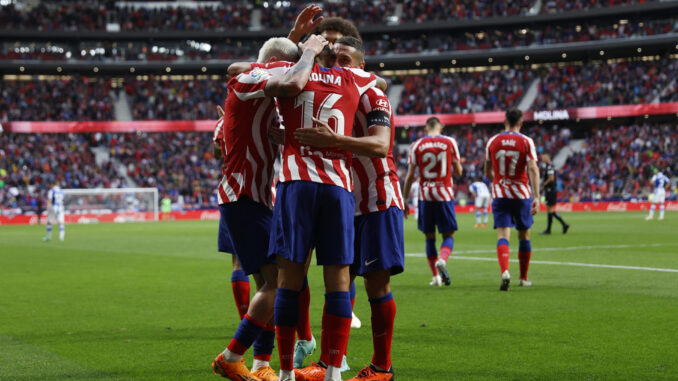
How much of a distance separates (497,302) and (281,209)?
499 centimetres

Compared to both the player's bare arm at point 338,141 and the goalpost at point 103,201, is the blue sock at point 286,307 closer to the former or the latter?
the player's bare arm at point 338,141

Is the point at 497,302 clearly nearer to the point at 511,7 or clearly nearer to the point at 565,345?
the point at 565,345

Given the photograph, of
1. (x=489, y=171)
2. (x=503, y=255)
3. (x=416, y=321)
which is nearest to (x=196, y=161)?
(x=489, y=171)

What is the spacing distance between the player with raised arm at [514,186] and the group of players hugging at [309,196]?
4848 millimetres

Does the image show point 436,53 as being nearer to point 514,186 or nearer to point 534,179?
point 534,179

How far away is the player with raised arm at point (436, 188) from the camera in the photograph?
1059 centimetres

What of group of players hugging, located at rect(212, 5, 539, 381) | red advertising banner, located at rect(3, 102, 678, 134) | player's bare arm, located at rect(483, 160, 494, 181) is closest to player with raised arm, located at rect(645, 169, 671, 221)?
red advertising banner, located at rect(3, 102, 678, 134)

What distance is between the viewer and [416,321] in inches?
295

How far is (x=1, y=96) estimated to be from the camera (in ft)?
182

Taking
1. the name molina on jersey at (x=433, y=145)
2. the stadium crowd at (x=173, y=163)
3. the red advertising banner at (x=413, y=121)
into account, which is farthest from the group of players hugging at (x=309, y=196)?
the red advertising banner at (x=413, y=121)

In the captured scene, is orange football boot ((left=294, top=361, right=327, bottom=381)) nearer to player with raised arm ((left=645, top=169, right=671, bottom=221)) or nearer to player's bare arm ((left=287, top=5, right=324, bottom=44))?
player's bare arm ((left=287, top=5, right=324, bottom=44))

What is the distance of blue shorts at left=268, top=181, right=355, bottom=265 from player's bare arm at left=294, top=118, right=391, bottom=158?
10.0 inches

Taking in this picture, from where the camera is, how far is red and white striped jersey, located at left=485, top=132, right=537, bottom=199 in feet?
33.5

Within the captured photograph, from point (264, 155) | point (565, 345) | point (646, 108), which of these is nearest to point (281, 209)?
point (264, 155)
